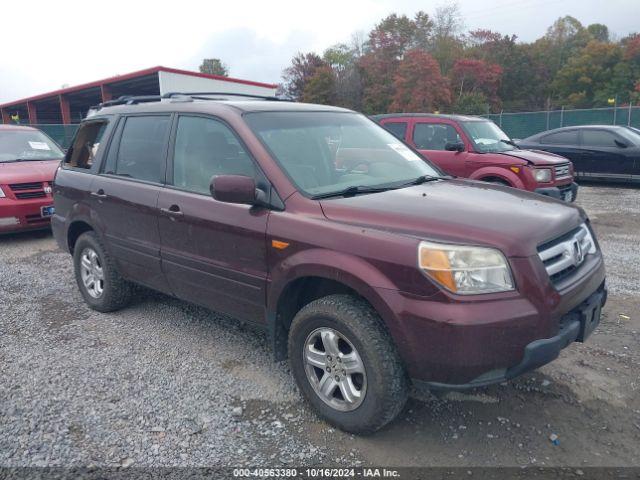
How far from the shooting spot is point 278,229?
316cm

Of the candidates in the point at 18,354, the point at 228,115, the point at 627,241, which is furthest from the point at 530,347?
the point at 627,241

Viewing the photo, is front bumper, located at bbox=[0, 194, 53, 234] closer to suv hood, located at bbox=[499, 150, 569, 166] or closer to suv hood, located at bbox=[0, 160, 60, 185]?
suv hood, located at bbox=[0, 160, 60, 185]

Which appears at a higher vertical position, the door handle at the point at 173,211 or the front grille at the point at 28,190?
the door handle at the point at 173,211

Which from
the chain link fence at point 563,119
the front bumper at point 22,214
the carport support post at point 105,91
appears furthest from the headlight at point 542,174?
the carport support post at point 105,91

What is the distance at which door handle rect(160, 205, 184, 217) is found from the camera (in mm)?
3789

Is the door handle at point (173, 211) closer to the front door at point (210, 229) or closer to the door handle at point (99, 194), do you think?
the front door at point (210, 229)

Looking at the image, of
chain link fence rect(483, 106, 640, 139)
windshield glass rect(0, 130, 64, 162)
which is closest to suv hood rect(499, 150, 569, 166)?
windshield glass rect(0, 130, 64, 162)

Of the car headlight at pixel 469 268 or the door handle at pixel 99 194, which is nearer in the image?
the car headlight at pixel 469 268

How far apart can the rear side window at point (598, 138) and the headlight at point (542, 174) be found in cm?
484

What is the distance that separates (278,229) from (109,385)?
5.32 feet

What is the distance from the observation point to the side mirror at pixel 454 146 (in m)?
8.69

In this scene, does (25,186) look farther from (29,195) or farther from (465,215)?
(465,215)

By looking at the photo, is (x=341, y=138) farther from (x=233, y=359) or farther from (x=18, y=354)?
(x=18, y=354)

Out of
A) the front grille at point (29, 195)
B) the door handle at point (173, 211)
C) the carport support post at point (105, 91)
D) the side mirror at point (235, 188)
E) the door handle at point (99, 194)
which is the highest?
the carport support post at point (105, 91)
